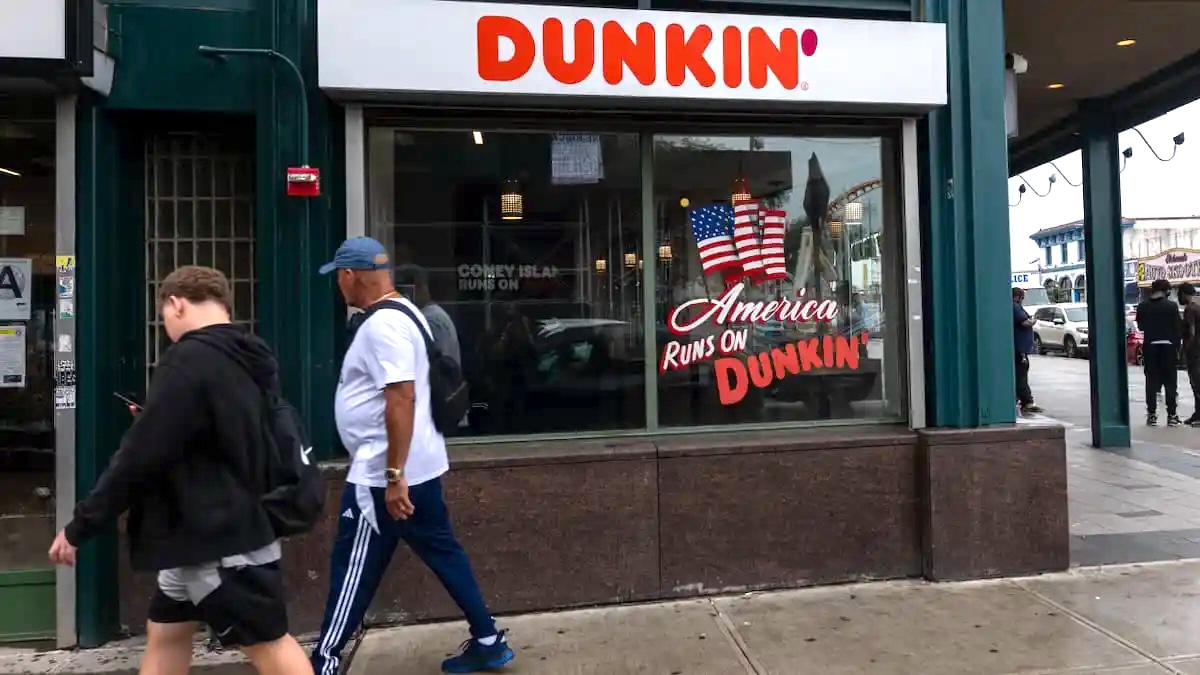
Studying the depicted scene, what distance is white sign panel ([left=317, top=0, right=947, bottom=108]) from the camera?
4.46 m

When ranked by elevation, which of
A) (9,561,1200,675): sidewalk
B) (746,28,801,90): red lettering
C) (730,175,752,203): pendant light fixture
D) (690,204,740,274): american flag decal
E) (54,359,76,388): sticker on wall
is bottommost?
(9,561,1200,675): sidewalk

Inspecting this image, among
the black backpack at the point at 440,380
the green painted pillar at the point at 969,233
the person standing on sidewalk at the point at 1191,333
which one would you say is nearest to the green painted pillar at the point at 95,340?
the black backpack at the point at 440,380

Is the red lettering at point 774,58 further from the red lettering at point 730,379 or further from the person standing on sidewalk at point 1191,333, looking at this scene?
the person standing on sidewalk at point 1191,333

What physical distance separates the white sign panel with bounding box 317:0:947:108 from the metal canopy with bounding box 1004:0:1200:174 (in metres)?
2.32

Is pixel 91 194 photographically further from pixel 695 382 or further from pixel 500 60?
pixel 695 382

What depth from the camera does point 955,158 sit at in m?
5.26

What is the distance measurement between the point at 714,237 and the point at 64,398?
358 cm

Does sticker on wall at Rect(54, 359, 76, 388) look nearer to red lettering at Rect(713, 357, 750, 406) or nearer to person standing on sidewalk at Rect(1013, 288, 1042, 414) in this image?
red lettering at Rect(713, 357, 750, 406)

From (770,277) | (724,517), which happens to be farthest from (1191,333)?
(724,517)

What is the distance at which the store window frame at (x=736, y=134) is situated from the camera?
16.2 ft

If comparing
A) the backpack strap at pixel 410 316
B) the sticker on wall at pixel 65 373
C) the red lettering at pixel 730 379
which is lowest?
the red lettering at pixel 730 379

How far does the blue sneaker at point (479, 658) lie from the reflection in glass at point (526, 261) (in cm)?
139

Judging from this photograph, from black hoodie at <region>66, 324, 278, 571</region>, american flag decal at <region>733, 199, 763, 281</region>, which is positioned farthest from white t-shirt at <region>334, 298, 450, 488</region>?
american flag decal at <region>733, 199, 763, 281</region>

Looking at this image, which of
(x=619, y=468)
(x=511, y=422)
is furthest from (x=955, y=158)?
(x=511, y=422)
